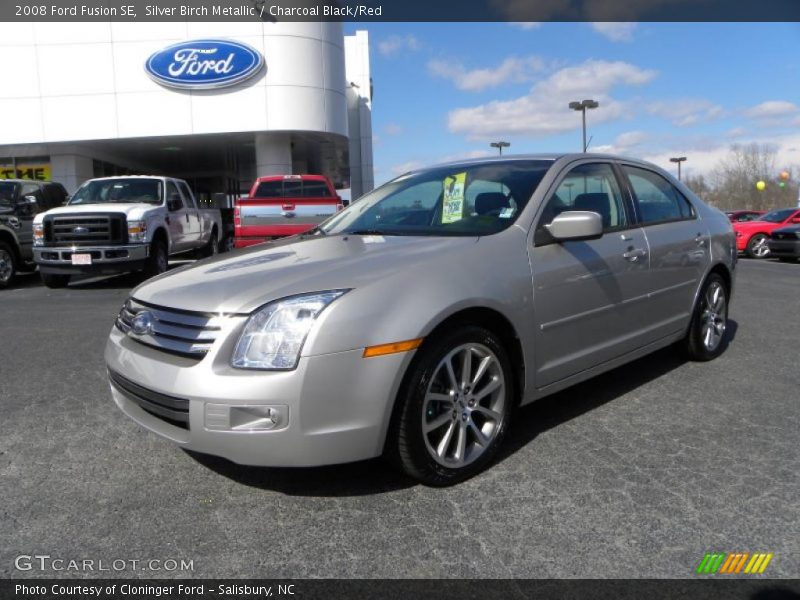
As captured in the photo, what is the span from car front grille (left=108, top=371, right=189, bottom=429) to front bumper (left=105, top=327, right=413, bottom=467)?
0.08 feet

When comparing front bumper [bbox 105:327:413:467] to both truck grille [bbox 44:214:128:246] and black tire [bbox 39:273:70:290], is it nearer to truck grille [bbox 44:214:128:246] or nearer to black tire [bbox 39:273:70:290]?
truck grille [bbox 44:214:128:246]

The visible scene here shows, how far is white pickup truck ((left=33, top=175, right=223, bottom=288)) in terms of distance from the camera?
35.2ft

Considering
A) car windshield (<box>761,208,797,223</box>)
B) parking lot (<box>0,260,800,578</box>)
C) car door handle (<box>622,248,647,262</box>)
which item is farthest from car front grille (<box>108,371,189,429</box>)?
car windshield (<box>761,208,797,223</box>)

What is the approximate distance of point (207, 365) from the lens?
8.94ft

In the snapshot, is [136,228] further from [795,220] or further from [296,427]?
[795,220]

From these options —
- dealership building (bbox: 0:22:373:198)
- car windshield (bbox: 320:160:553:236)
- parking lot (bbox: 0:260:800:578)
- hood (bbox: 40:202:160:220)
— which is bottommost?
parking lot (bbox: 0:260:800:578)

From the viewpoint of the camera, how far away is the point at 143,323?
121 inches

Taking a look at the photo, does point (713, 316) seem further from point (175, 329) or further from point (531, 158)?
point (175, 329)

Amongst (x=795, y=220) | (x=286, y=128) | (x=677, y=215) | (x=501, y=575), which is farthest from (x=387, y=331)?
(x=286, y=128)

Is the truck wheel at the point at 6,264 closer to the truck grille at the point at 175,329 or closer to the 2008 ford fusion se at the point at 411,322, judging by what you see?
the 2008 ford fusion se at the point at 411,322

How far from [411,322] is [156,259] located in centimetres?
975

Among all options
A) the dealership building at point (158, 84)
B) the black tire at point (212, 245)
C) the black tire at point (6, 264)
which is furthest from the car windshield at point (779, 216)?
the black tire at point (6, 264)

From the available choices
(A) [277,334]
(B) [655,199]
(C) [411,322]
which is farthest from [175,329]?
(B) [655,199]

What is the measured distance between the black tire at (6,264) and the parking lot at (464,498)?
8.45 metres
